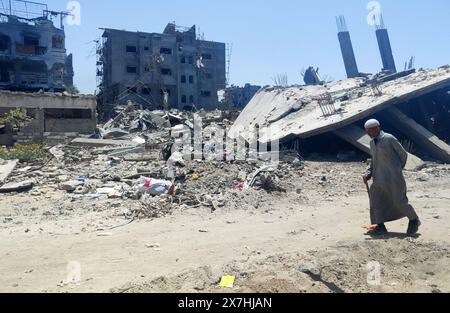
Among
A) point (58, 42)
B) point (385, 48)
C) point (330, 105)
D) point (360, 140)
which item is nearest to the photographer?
point (360, 140)

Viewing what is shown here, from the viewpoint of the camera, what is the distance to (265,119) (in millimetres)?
14195

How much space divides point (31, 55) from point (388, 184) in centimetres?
3391

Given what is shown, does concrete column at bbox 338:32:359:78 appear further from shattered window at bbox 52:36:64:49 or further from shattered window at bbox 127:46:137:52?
shattered window at bbox 52:36:64:49

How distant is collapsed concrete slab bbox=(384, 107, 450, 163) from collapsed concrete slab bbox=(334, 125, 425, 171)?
0.82m

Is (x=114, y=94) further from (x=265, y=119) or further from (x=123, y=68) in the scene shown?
(x=265, y=119)

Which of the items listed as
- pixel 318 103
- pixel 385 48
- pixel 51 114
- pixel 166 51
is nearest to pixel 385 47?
pixel 385 48

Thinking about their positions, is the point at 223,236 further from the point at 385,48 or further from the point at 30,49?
the point at 30,49

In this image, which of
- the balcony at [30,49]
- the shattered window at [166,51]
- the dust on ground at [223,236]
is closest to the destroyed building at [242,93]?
the shattered window at [166,51]

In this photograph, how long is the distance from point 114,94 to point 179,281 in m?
35.1

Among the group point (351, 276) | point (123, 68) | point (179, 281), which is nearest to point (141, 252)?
point (179, 281)

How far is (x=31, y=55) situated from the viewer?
32.0 metres

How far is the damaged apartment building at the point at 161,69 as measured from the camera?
35.7 meters

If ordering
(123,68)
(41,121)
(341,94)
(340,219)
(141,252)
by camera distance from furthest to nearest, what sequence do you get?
(123,68) → (41,121) → (341,94) → (340,219) → (141,252)

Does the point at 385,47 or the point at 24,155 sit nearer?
the point at 24,155
